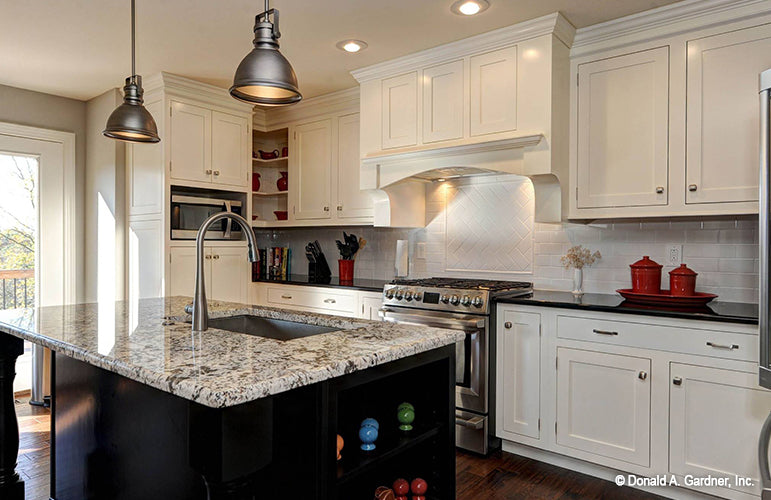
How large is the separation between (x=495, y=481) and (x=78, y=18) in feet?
11.2

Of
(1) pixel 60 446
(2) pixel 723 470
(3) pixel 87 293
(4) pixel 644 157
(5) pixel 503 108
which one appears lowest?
(2) pixel 723 470

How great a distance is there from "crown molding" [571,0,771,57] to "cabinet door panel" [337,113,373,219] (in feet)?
5.91

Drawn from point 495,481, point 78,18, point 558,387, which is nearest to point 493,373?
point 558,387

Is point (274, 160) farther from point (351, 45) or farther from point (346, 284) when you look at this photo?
point (351, 45)

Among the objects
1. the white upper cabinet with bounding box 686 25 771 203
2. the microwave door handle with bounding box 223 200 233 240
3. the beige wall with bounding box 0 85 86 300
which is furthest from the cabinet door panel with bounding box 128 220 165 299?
the white upper cabinet with bounding box 686 25 771 203

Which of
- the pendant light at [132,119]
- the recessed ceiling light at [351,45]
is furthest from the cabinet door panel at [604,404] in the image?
the pendant light at [132,119]

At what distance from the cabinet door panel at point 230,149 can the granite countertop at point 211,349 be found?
2.18 meters

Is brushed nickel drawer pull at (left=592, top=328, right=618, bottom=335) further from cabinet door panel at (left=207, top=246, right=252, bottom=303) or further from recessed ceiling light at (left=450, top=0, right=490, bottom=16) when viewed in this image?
cabinet door panel at (left=207, top=246, right=252, bottom=303)

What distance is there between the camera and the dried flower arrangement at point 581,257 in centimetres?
324

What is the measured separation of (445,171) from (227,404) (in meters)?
2.70

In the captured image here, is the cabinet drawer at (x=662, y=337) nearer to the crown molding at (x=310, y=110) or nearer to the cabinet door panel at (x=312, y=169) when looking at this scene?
the cabinet door panel at (x=312, y=169)

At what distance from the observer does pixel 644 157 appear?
9.36 ft

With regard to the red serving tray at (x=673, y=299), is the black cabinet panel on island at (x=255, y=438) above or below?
below

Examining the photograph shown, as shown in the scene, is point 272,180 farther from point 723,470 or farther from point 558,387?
point 723,470
